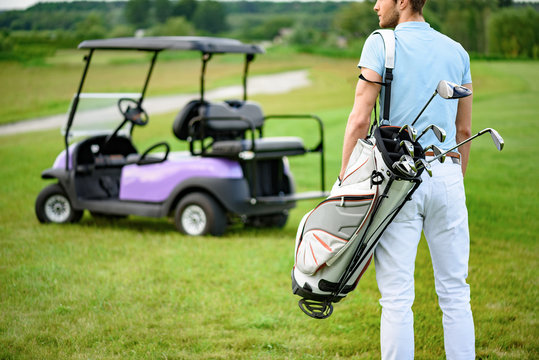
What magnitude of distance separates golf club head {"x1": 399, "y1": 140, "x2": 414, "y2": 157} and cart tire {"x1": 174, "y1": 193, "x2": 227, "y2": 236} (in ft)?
13.5

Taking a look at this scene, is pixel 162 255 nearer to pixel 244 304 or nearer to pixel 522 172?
pixel 244 304

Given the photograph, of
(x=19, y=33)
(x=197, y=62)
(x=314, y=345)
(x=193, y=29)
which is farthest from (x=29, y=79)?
(x=314, y=345)

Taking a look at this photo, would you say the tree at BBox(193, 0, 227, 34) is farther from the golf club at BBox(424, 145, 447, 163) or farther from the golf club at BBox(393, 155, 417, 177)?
the golf club at BBox(393, 155, 417, 177)

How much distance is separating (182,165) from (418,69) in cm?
427

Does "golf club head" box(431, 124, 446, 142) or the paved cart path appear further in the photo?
the paved cart path

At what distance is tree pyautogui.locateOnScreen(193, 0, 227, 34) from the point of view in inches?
2223

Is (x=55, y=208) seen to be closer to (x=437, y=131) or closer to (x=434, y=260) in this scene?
(x=434, y=260)

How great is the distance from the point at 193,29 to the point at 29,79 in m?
20.3

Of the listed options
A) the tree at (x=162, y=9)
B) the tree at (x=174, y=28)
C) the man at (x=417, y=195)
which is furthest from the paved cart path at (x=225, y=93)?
the man at (x=417, y=195)

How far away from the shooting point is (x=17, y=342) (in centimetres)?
388

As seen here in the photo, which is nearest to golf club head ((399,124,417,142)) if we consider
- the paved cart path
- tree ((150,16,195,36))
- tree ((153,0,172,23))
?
the paved cart path

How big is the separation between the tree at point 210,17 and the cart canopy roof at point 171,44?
5048 centimetres

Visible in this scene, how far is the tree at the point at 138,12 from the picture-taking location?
56.2 meters

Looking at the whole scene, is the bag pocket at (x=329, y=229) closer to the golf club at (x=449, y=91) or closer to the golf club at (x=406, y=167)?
the golf club at (x=406, y=167)
